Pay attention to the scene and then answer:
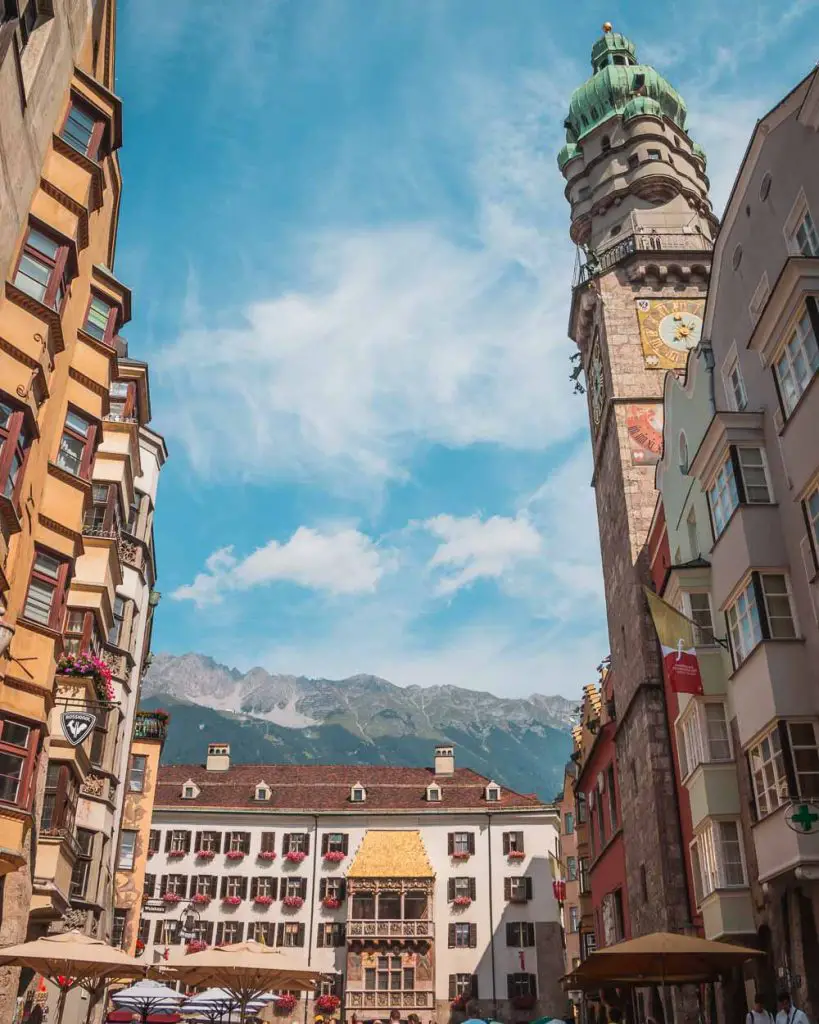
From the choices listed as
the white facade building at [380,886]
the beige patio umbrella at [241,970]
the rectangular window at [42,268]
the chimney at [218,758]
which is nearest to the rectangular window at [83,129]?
the rectangular window at [42,268]

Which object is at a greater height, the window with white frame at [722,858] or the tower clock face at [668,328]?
the tower clock face at [668,328]

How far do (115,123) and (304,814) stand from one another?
53.8 meters

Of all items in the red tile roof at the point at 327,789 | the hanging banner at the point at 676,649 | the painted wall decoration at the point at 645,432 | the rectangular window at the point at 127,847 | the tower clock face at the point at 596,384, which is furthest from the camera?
the red tile roof at the point at 327,789

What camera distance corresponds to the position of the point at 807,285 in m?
17.8

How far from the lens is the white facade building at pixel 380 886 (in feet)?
201

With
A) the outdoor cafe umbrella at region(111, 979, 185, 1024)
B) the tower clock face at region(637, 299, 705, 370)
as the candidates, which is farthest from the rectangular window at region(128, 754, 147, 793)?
the tower clock face at region(637, 299, 705, 370)

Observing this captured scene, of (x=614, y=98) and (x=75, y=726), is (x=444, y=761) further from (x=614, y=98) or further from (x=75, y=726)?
(x=75, y=726)

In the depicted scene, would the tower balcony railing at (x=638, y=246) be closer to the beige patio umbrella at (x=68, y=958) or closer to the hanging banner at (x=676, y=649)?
the hanging banner at (x=676, y=649)

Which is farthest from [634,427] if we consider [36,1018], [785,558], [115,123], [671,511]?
[36,1018]

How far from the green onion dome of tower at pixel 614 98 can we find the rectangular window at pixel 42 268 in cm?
4206

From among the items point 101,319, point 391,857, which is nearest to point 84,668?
point 101,319

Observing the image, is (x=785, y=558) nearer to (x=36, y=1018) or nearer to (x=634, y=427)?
(x=634, y=427)

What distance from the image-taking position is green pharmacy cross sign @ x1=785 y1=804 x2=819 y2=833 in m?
17.1

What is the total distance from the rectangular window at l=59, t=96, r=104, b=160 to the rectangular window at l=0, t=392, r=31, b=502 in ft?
24.6
